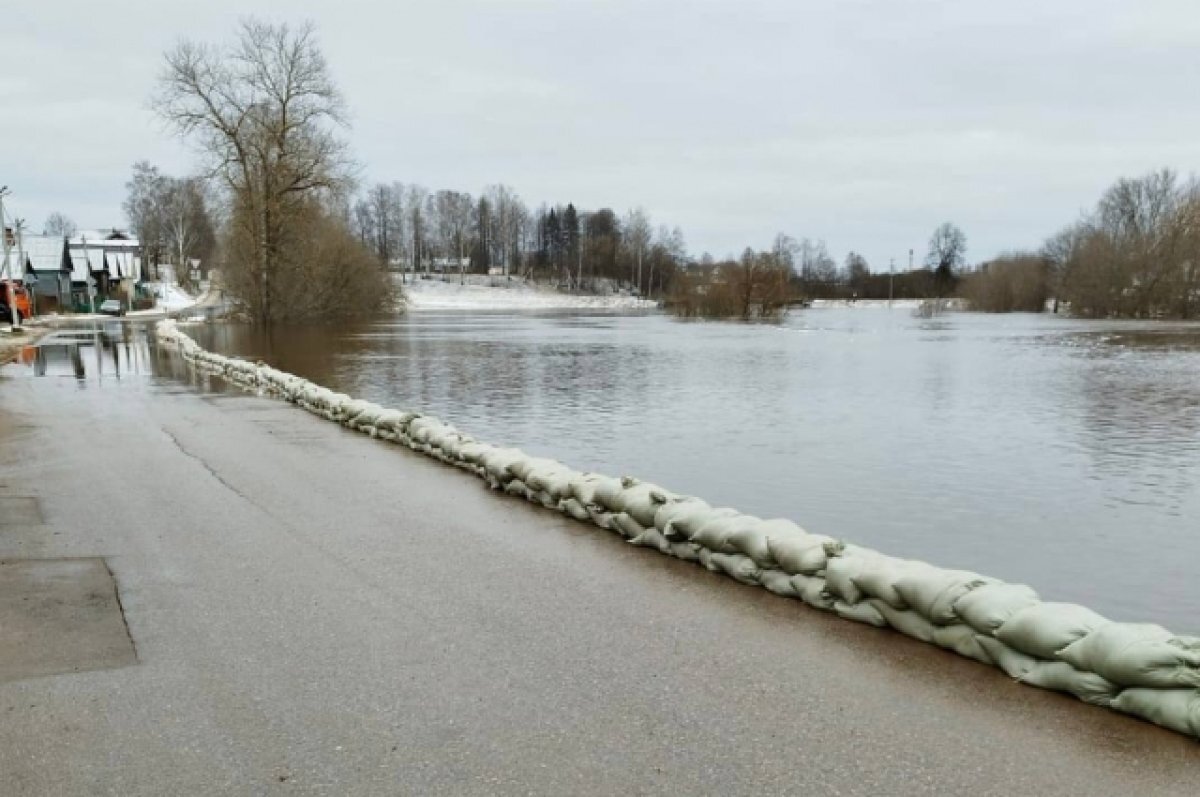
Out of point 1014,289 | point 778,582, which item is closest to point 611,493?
point 778,582

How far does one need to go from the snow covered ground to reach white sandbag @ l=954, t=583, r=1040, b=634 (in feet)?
355

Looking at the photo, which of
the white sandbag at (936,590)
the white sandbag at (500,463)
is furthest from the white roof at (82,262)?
the white sandbag at (936,590)

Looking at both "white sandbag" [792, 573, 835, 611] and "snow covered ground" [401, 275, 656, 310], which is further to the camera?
"snow covered ground" [401, 275, 656, 310]

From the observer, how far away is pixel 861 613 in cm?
566

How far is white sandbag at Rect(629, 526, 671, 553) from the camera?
23.5 feet

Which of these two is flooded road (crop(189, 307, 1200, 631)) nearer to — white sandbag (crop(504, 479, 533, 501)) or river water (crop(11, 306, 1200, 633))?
river water (crop(11, 306, 1200, 633))

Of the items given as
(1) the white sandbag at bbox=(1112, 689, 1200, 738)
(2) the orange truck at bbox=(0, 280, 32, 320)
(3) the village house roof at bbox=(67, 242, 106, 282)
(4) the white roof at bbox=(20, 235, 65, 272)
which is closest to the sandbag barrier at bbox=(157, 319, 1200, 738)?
(1) the white sandbag at bbox=(1112, 689, 1200, 738)

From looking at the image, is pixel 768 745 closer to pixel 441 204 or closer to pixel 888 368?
pixel 888 368

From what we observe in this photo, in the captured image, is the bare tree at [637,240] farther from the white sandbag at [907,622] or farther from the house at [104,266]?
the white sandbag at [907,622]

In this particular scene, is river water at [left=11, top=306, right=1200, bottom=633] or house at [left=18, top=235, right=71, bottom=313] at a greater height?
house at [left=18, top=235, right=71, bottom=313]

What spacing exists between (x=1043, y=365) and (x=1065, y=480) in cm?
1914

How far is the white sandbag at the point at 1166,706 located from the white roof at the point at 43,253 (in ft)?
292

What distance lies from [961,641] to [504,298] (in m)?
121

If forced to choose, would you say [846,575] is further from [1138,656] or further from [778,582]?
[1138,656]
